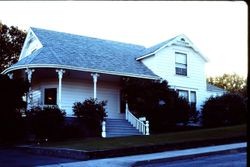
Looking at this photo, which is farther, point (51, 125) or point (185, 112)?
point (185, 112)

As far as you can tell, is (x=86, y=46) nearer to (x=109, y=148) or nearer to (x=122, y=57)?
(x=122, y=57)

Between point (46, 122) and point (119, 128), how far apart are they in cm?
584

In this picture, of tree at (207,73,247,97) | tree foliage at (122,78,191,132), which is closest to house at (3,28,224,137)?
tree foliage at (122,78,191,132)

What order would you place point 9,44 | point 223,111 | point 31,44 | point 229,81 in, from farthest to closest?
1. point 229,81
2. point 9,44
3. point 31,44
4. point 223,111

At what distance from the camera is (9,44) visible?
43656 mm

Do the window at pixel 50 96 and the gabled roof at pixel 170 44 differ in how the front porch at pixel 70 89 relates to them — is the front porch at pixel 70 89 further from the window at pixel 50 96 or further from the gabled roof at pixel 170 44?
the gabled roof at pixel 170 44

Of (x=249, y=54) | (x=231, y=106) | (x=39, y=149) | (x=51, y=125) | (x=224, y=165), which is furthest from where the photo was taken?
(x=231, y=106)

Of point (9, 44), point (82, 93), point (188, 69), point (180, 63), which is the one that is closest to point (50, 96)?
point (82, 93)

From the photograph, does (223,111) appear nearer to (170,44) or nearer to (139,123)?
(170,44)

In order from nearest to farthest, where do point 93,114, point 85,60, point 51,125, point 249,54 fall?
point 249,54 → point 51,125 → point 93,114 → point 85,60

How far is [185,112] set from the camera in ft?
89.5

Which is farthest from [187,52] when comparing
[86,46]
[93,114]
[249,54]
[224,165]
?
[249,54]

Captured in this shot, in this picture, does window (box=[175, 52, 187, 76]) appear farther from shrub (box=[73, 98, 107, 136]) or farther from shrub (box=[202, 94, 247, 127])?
shrub (box=[73, 98, 107, 136])

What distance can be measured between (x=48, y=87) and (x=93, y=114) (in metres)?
5.15
